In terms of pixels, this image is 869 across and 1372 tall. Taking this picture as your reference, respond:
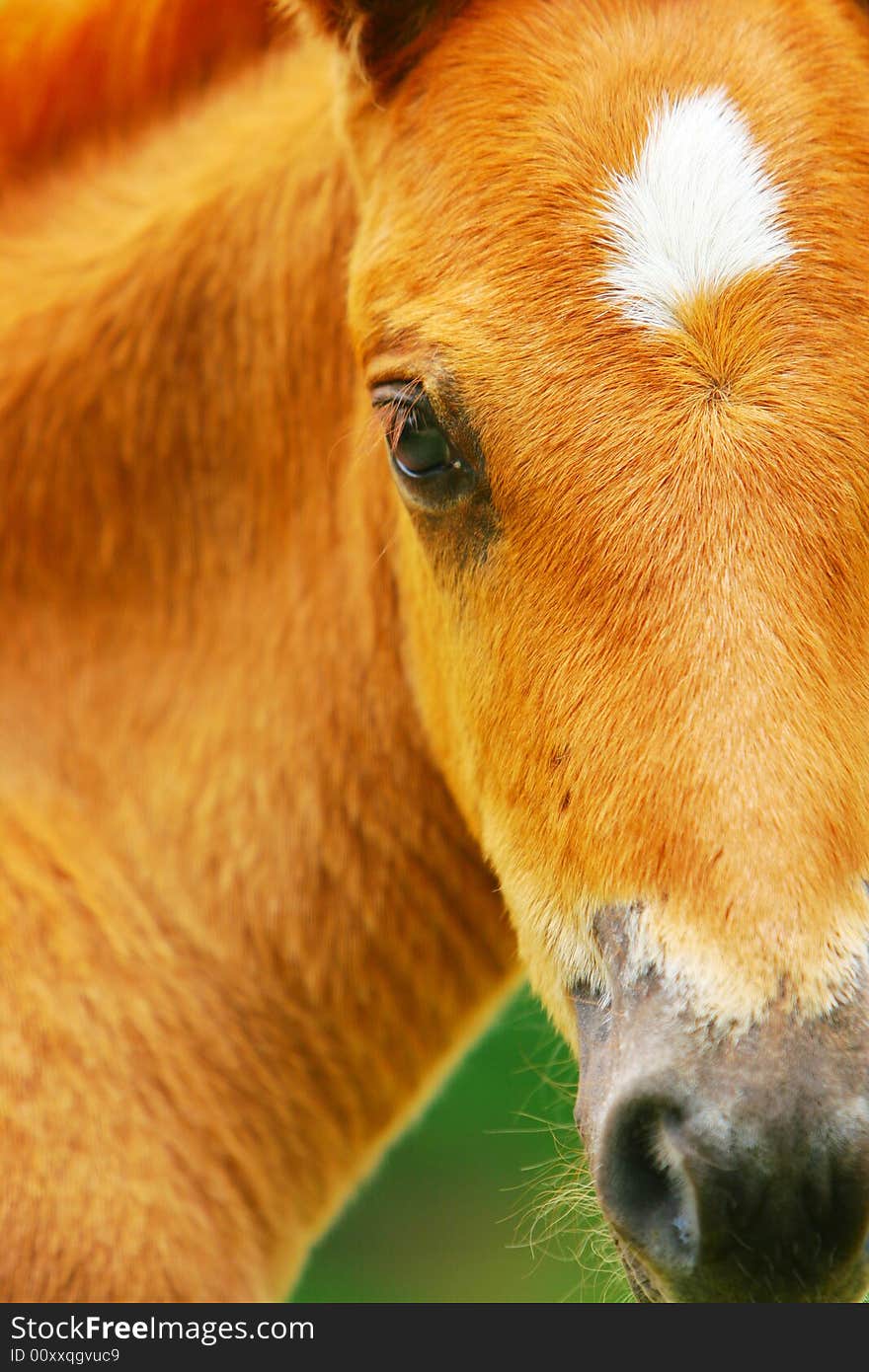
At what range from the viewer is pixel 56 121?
326 cm

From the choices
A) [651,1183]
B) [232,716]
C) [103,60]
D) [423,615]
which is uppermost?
[103,60]

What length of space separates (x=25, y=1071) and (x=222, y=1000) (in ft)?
1.46

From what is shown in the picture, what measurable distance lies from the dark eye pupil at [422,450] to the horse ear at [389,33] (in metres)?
0.77

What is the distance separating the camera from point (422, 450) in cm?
222

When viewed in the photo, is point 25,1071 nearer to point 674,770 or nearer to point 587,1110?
point 587,1110

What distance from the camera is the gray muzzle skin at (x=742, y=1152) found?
1599 mm

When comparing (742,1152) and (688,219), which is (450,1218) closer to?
(742,1152)

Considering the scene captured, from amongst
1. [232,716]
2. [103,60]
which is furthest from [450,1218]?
[103,60]

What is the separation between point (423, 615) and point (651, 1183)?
1.21 m

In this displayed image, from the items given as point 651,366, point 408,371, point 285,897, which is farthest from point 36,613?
point 651,366

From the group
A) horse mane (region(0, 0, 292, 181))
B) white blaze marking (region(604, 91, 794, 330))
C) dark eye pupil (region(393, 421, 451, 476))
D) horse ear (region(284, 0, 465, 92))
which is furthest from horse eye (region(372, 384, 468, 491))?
horse mane (region(0, 0, 292, 181))

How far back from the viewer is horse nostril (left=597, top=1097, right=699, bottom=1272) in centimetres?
168

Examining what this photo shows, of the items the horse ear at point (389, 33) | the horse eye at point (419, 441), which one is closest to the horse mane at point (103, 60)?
the horse ear at point (389, 33)

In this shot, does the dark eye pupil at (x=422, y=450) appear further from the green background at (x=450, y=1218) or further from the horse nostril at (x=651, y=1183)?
the green background at (x=450, y=1218)
